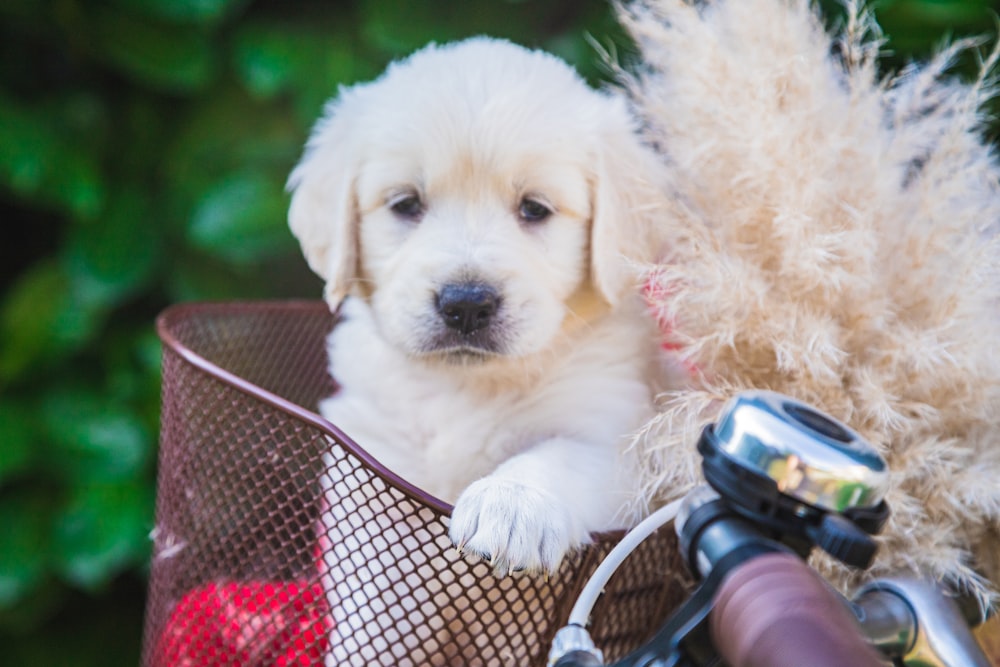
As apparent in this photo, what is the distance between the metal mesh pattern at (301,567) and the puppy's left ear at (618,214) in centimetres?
51

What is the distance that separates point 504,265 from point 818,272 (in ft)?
1.78

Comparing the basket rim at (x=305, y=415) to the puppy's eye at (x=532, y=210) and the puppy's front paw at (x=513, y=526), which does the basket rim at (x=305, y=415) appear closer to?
the puppy's front paw at (x=513, y=526)

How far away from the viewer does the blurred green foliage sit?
2.33 meters

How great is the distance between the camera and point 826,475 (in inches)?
24.3

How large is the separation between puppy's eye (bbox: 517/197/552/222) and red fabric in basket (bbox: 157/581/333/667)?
0.73 m

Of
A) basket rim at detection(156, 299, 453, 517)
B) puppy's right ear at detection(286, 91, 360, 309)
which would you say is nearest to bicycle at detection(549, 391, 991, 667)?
basket rim at detection(156, 299, 453, 517)

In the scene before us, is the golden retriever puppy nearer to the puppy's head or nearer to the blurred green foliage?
the puppy's head

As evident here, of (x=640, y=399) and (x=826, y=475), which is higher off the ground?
(x=826, y=475)

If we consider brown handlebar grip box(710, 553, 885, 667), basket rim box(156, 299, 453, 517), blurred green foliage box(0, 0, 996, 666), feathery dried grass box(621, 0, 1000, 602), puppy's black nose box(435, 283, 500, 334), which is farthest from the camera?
blurred green foliage box(0, 0, 996, 666)

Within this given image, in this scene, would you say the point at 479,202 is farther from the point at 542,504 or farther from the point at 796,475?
the point at 796,475

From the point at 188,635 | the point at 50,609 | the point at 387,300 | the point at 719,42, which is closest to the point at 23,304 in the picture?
the point at 50,609

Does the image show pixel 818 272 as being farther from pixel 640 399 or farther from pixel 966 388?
pixel 640 399

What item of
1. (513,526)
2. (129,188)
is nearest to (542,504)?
(513,526)

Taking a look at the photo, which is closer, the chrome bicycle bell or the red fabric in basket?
the chrome bicycle bell
